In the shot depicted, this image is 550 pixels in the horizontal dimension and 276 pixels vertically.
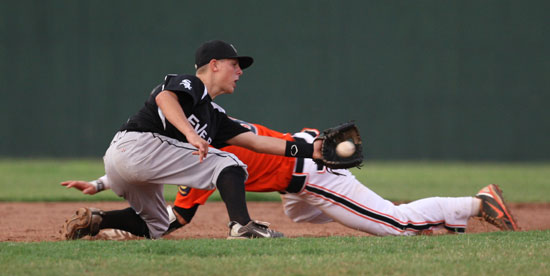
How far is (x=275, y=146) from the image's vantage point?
10.7 ft

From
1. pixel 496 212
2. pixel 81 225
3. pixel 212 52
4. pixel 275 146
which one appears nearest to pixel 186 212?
pixel 81 225

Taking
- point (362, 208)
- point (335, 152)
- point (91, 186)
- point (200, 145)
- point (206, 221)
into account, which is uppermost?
point (200, 145)

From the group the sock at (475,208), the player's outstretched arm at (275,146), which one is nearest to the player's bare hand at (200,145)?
the player's outstretched arm at (275,146)

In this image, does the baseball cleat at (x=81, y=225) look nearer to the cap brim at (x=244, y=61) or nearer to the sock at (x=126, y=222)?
the sock at (x=126, y=222)

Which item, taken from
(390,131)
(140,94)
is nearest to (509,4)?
(390,131)

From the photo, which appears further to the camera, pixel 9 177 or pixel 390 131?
pixel 390 131

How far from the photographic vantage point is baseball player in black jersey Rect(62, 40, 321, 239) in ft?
9.62

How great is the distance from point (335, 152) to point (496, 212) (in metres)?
1.13

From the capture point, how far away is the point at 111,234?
11.3 feet

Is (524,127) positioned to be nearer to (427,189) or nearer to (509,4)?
(509,4)

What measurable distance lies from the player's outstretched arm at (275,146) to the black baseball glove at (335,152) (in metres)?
0.04

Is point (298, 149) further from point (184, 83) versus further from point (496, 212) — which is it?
point (496, 212)

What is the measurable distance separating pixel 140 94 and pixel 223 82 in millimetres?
7571

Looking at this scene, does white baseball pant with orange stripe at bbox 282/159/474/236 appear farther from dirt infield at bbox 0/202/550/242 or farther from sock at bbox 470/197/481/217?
dirt infield at bbox 0/202/550/242
